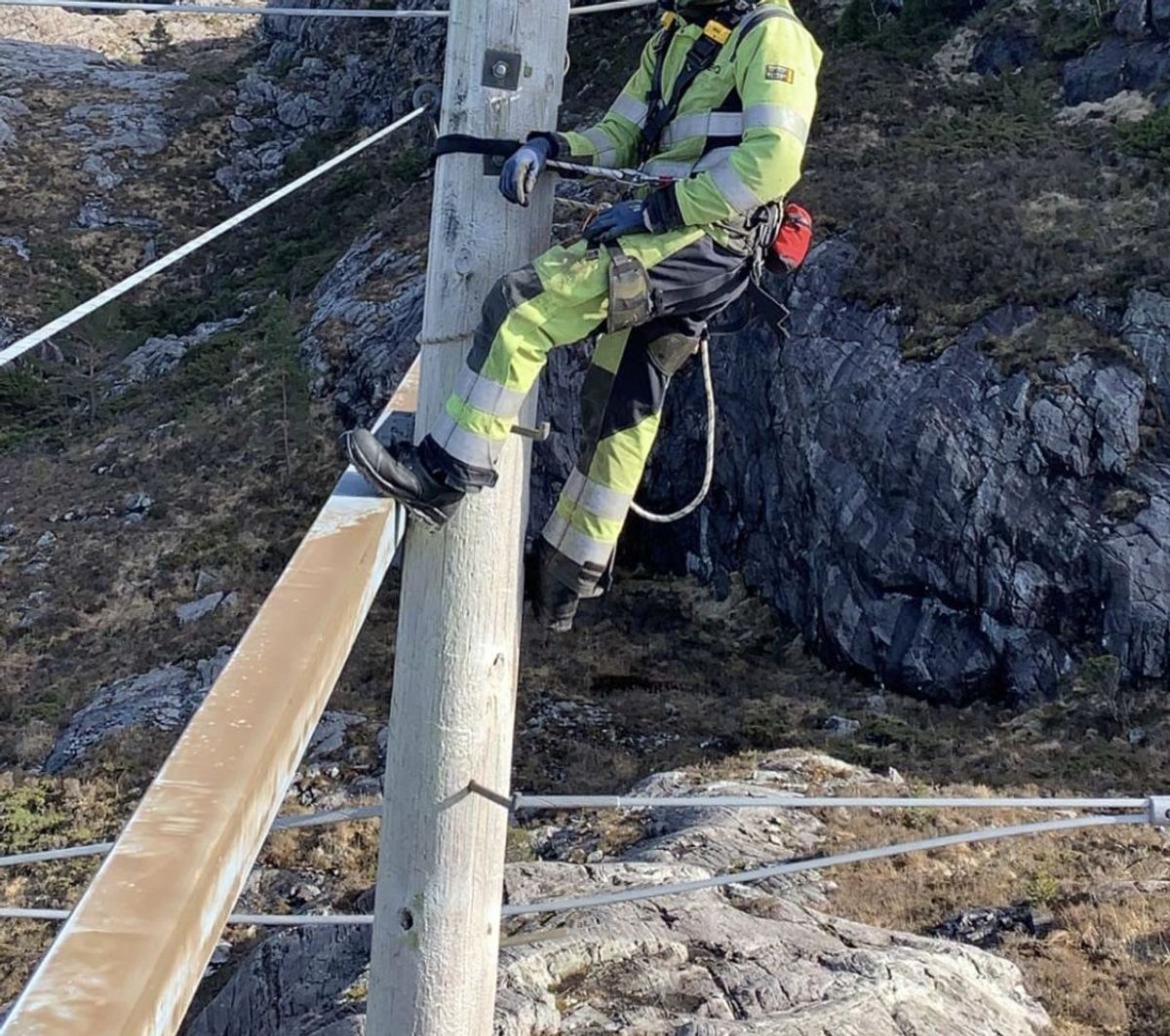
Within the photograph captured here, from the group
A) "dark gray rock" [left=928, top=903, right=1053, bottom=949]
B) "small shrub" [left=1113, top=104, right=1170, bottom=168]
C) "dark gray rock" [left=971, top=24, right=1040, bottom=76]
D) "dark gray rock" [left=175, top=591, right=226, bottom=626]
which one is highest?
"dark gray rock" [left=971, top=24, right=1040, bottom=76]

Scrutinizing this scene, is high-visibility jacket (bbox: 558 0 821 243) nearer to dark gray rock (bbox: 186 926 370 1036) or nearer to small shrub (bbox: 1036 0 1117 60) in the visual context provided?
dark gray rock (bbox: 186 926 370 1036)

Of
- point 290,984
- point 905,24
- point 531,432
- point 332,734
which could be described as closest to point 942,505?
point 332,734

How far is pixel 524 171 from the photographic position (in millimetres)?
2408

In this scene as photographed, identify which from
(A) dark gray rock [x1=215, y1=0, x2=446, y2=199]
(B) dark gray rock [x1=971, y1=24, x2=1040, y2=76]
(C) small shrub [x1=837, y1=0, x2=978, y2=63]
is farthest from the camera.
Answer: (A) dark gray rock [x1=215, y1=0, x2=446, y2=199]

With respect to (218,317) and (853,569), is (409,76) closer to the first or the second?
(218,317)

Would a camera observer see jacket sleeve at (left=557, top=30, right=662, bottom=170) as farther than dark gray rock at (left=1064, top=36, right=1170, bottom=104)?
No

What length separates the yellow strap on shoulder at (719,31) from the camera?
349 cm

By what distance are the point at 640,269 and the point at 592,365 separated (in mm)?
497

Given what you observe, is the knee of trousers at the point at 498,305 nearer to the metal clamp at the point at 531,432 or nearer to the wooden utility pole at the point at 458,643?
the wooden utility pole at the point at 458,643

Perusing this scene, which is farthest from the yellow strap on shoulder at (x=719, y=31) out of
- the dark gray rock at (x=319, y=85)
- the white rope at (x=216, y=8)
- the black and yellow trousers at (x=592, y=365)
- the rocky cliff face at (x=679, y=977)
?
the dark gray rock at (x=319, y=85)

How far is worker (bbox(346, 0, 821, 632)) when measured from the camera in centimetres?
259

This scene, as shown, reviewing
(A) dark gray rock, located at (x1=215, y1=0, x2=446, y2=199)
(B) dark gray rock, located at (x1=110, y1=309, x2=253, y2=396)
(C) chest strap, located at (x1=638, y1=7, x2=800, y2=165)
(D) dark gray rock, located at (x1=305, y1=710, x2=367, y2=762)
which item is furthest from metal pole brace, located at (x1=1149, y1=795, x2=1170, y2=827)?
(A) dark gray rock, located at (x1=215, y1=0, x2=446, y2=199)

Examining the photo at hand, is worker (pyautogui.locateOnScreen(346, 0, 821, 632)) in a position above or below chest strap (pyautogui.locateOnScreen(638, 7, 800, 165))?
below

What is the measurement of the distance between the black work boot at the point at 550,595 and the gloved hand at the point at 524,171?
1198 mm
